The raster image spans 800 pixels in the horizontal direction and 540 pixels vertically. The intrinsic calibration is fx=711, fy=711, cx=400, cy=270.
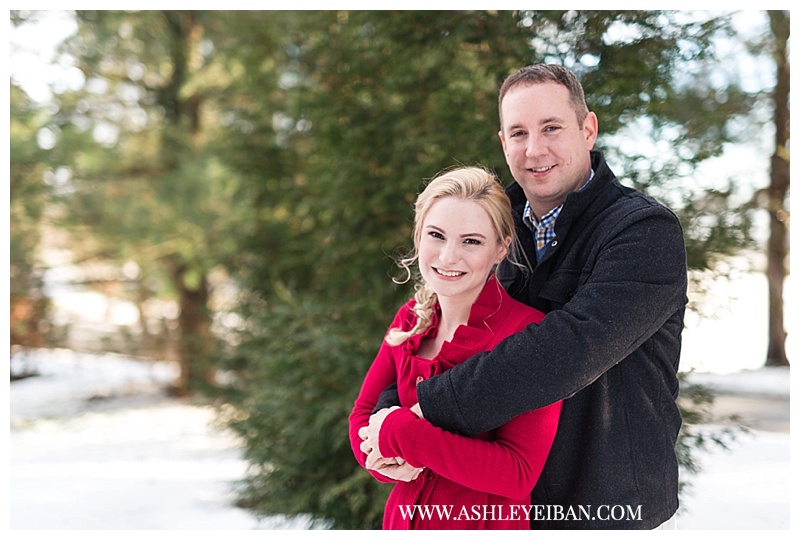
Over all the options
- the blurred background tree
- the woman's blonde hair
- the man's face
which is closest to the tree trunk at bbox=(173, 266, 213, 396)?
the blurred background tree

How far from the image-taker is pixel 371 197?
400 cm

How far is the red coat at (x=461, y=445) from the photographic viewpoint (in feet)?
4.98

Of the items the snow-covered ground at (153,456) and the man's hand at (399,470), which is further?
the snow-covered ground at (153,456)

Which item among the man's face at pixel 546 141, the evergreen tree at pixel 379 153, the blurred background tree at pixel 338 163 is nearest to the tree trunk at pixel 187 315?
the blurred background tree at pixel 338 163

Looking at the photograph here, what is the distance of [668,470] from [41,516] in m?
4.41

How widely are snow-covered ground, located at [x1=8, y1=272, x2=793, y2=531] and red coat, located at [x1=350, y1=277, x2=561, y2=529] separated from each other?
1794 millimetres

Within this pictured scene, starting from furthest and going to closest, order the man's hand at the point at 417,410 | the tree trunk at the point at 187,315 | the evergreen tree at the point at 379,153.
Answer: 1. the tree trunk at the point at 187,315
2. the evergreen tree at the point at 379,153
3. the man's hand at the point at 417,410

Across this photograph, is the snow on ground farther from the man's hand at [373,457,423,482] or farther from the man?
the man's hand at [373,457,423,482]

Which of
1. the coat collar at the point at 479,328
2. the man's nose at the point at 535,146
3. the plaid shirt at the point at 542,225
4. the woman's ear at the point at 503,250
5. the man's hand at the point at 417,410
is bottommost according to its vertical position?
the man's hand at the point at 417,410

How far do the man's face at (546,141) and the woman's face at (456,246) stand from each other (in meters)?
0.18

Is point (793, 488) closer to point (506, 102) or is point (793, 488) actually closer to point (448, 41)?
point (506, 102)

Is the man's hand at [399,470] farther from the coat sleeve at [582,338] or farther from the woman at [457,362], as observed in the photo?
the coat sleeve at [582,338]

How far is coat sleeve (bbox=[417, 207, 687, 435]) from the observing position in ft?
4.77

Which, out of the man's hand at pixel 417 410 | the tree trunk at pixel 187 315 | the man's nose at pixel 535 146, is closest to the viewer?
the man's hand at pixel 417 410
